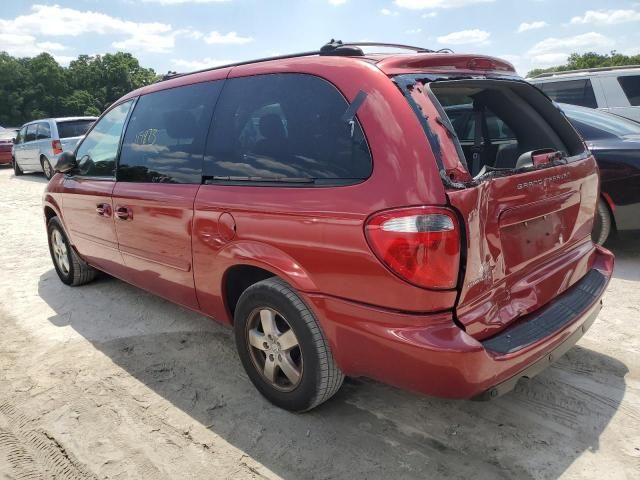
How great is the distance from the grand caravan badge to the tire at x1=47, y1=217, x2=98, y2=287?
13.1ft

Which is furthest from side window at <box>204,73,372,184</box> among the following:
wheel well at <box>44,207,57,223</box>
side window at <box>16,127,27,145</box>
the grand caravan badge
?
side window at <box>16,127,27,145</box>

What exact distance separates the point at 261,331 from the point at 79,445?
108 centimetres

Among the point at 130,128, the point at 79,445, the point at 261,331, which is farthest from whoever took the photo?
the point at 130,128

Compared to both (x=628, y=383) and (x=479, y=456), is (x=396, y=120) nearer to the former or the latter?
(x=479, y=456)

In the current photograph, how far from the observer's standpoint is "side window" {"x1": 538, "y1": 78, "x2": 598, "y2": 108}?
8094 mm

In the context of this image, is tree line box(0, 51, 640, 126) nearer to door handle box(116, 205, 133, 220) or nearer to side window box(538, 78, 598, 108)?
side window box(538, 78, 598, 108)

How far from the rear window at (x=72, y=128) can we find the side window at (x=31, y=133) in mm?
1791

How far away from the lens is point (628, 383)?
2814 millimetres

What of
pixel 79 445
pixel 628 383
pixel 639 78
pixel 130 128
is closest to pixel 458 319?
pixel 628 383

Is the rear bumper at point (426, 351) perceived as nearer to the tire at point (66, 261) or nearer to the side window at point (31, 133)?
the tire at point (66, 261)

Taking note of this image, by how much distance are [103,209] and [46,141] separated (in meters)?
10.8

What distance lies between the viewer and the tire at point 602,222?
4.72m

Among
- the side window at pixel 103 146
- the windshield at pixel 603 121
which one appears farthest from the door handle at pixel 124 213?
the windshield at pixel 603 121

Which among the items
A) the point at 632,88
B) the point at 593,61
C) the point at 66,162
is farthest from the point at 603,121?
the point at 593,61
